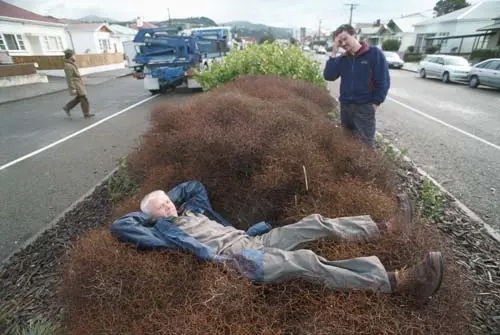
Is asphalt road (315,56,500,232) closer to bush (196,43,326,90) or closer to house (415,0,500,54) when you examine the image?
bush (196,43,326,90)

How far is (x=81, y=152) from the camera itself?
5875 millimetres

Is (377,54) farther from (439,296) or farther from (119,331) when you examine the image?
(119,331)

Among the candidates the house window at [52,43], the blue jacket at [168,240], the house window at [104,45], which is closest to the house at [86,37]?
the house window at [104,45]

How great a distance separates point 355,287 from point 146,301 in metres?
1.27

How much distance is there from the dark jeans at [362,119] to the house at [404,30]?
4417 centimetres

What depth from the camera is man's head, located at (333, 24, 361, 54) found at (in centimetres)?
370

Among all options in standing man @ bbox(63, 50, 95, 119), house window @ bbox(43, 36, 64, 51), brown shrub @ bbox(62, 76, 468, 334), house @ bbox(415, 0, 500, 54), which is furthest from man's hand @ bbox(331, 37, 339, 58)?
house @ bbox(415, 0, 500, 54)

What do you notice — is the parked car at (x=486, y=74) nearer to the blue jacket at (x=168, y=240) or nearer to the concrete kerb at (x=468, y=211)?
the concrete kerb at (x=468, y=211)

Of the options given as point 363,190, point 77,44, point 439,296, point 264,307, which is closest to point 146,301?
point 264,307

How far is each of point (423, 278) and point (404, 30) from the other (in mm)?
52691

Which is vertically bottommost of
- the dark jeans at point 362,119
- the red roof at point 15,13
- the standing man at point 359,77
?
the dark jeans at point 362,119

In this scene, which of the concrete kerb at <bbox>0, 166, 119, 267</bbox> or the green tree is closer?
the concrete kerb at <bbox>0, 166, 119, 267</bbox>

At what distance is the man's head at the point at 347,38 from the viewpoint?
3701 mm

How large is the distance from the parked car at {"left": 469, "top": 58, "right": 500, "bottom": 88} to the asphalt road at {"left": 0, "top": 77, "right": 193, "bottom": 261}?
1371cm
